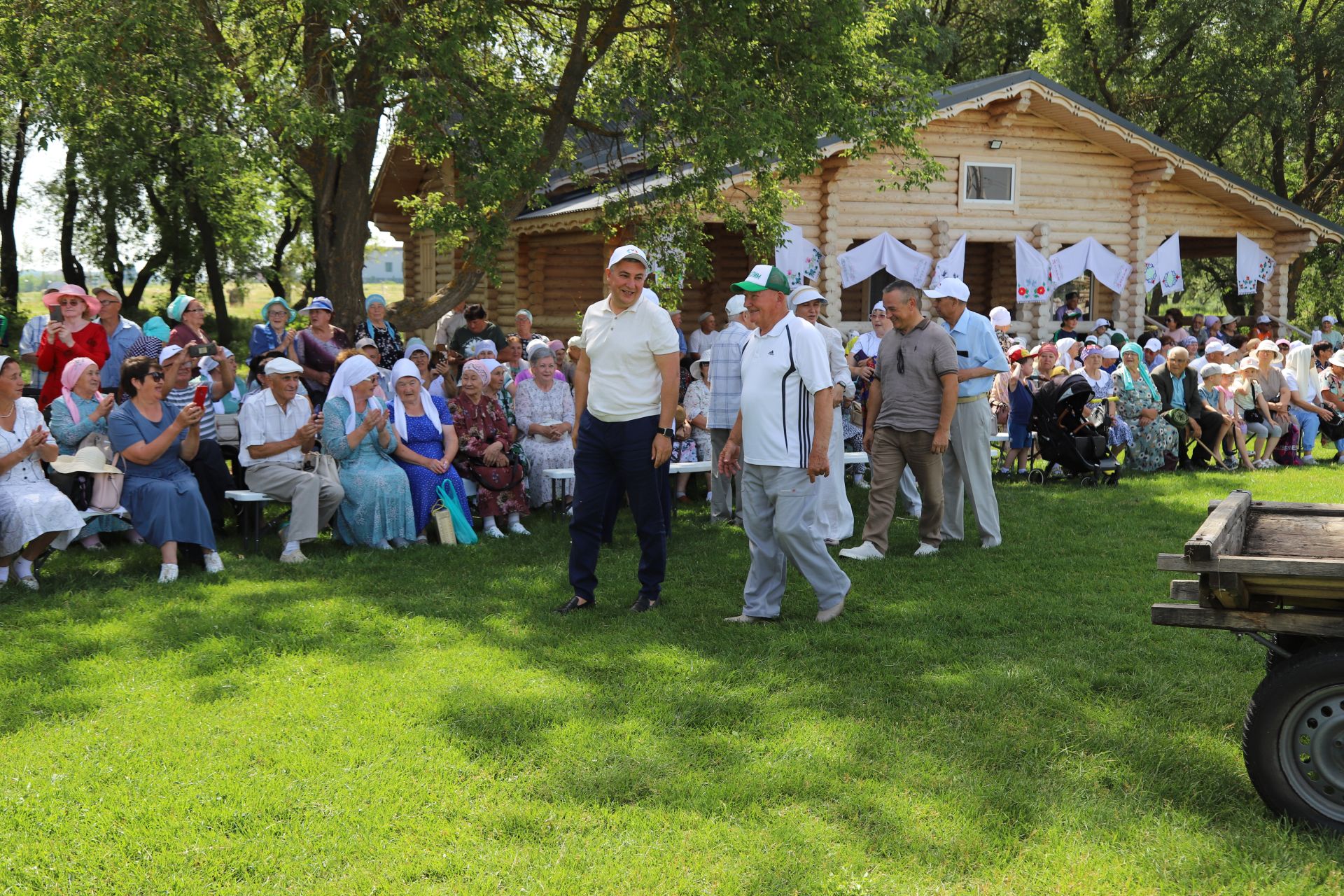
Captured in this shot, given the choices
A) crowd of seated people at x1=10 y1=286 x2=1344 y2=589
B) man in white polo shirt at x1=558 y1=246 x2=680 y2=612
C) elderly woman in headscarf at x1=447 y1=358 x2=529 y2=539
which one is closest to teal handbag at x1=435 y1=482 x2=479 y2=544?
crowd of seated people at x1=10 y1=286 x2=1344 y2=589

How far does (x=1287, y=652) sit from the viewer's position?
4.06 m

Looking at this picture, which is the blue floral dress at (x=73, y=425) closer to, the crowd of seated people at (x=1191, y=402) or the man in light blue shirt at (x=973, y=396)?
the man in light blue shirt at (x=973, y=396)

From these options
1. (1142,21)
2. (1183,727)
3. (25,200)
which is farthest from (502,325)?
(25,200)

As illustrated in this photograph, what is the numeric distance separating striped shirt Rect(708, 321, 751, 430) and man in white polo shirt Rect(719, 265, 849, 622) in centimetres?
212

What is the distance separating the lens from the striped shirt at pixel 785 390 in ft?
20.6

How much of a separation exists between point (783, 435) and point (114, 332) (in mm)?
6425

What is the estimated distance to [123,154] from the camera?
13.6 meters

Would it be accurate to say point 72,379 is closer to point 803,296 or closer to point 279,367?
point 279,367

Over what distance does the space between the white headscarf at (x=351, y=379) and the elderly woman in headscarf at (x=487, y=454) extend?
100 centimetres

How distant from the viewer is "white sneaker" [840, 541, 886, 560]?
325 inches

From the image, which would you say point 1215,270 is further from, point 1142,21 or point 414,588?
point 414,588

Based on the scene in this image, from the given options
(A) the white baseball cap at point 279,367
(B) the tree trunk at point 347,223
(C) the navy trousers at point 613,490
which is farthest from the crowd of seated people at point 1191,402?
(A) the white baseball cap at point 279,367

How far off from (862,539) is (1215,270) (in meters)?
31.4

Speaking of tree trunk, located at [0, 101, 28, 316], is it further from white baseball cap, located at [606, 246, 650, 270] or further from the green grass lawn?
white baseball cap, located at [606, 246, 650, 270]
